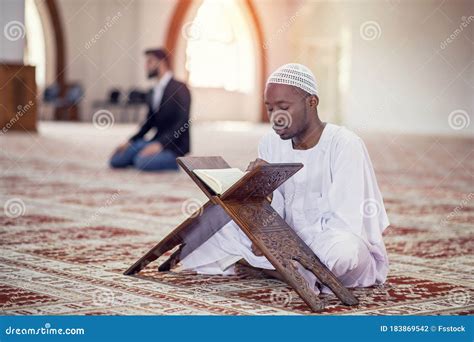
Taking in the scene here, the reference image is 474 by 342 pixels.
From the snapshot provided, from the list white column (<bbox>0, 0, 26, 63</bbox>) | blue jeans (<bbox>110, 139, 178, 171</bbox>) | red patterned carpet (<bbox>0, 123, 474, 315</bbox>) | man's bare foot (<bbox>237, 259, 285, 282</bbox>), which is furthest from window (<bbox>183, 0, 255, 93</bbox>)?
man's bare foot (<bbox>237, 259, 285, 282</bbox>)

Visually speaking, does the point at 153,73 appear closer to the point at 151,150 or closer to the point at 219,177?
the point at 151,150

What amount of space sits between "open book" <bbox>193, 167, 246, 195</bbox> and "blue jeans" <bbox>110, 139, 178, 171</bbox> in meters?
5.19

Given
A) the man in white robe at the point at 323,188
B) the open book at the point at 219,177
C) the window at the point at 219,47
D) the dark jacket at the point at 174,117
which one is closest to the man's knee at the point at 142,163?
the dark jacket at the point at 174,117

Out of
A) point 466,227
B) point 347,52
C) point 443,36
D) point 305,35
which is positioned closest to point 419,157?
point 466,227

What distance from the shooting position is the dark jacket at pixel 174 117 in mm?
7941

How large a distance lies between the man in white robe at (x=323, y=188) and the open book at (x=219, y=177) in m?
0.07

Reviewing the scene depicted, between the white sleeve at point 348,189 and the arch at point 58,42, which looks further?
the arch at point 58,42

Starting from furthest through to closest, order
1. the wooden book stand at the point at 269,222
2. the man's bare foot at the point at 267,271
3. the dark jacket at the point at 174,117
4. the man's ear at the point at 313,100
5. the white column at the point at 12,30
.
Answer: the white column at the point at 12,30, the dark jacket at the point at 174,117, the man's bare foot at the point at 267,271, the man's ear at the point at 313,100, the wooden book stand at the point at 269,222

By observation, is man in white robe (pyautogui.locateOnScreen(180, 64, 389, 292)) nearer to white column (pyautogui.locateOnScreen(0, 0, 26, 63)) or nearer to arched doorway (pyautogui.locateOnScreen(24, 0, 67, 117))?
white column (pyautogui.locateOnScreen(0, 0, 26, 63))

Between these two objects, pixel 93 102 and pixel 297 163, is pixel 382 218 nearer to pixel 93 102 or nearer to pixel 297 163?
pixel 297 163

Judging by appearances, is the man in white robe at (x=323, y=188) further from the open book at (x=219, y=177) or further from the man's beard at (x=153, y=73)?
the man's beard at (x=153, y=73)

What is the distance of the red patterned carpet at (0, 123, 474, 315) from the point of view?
2.94m

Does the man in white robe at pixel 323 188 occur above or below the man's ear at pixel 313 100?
below
